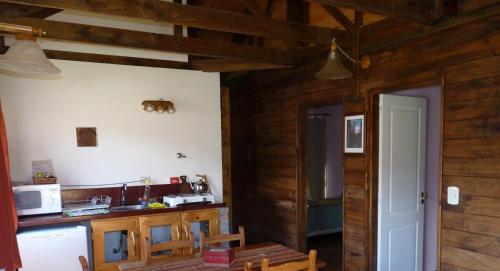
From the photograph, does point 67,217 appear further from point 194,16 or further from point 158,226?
point 194,16

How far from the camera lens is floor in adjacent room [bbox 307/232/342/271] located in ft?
14.6

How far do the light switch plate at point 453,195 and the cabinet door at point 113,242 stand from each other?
264cm

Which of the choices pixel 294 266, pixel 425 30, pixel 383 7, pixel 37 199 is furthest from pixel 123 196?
pixel 425 30

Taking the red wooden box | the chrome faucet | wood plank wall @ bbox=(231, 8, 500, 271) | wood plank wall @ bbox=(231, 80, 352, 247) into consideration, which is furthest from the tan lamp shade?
the chrome faucet

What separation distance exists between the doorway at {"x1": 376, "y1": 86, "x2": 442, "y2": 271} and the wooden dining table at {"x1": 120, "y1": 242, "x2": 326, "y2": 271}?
1393 mm

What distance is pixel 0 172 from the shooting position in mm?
1353

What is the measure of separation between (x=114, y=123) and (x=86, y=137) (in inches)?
12.5

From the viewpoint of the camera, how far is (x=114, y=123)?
392 centimetres

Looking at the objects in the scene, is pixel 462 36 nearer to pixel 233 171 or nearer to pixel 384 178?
pixel 384 178

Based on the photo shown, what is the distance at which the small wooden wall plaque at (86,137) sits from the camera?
3.74 metres

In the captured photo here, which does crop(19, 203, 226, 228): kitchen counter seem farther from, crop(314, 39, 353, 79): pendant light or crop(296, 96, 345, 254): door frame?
crop(314, 39, 353, 79): pendant light

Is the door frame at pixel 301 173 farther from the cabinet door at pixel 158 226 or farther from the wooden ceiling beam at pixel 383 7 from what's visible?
the wooden ceiling beam at pixel 383 7

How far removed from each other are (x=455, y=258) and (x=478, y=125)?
1024mm

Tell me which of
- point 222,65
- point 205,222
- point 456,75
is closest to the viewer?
point 456,75
